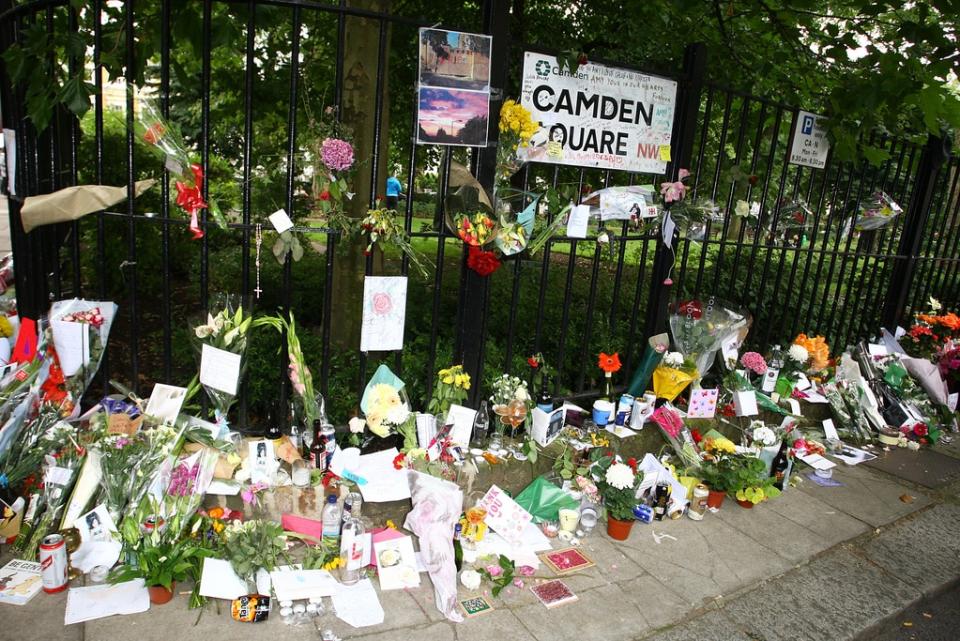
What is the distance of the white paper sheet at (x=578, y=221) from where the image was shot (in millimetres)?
3668

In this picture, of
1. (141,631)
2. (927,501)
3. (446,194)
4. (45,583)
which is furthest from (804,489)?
(45,583)

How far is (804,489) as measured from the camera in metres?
4.34

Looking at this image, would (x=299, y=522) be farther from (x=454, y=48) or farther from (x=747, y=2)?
(x=747, y=2)

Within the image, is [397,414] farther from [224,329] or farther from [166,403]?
[166,403]

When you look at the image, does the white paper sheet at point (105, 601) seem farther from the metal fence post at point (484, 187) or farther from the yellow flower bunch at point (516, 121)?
the yellow flower bunch at point (516, 121)

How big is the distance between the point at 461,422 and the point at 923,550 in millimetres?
2782

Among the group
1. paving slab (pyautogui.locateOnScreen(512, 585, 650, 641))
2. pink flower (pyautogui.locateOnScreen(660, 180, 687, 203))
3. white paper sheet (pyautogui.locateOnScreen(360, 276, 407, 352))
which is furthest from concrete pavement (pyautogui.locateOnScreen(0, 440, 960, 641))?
pink flower (pyautogui.locateOnScreen(660, 180, 687, 203))

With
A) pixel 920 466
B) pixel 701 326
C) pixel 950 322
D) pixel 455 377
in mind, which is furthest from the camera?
pixel 950 322

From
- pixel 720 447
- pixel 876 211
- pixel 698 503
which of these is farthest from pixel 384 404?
pixel 876 211

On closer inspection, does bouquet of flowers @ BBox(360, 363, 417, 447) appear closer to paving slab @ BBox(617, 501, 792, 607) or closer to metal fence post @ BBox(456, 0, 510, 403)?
metal fence post @ BBox(456, 0, 510, 403)

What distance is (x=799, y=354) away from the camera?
16.3 feet

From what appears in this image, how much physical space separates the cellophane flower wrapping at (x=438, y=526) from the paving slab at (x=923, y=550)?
2.39m

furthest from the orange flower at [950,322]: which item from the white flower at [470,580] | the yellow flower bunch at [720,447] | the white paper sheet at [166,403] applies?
the white paper sheet at [166,403]

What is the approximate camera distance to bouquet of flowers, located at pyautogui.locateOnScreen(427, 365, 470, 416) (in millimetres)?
3545
